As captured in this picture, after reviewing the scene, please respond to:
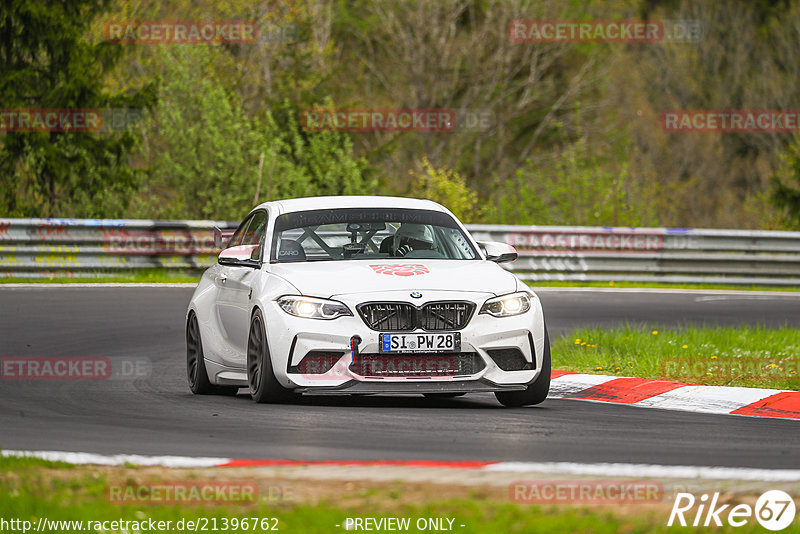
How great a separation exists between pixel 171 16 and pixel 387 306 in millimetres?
35036

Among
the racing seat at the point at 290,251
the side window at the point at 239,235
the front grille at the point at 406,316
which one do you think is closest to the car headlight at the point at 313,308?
the front grille at the point at 406,316

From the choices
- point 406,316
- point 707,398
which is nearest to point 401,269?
point 406,316

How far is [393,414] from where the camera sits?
10000 millimetres

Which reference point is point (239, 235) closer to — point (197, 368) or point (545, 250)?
point (197, 368)

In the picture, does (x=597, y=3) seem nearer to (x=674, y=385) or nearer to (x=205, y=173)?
(x=205, y=173)

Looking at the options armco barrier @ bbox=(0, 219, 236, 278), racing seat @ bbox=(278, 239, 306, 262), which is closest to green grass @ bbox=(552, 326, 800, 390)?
racing seat @ bbox=(278, 239, 306, 262)

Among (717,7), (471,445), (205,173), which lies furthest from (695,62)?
(471,445)

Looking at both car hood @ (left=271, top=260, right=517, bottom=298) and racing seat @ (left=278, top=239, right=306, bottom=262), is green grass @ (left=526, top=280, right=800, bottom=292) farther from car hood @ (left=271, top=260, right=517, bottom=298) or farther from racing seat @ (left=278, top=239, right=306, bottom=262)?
car hood @ (left=271, top=260, right=517, bottom=298)

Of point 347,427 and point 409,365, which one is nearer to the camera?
point 347,427

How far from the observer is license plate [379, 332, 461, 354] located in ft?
33.2

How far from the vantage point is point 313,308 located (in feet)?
33.6

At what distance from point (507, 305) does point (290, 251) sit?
73.5 inches

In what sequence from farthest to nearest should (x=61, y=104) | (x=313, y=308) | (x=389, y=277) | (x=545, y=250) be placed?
(x=61, y=104) → (x=545, y=250) → (x=389, y=277) → (x=313, y=308)

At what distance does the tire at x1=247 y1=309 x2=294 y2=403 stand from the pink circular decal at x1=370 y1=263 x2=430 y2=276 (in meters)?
0.92
